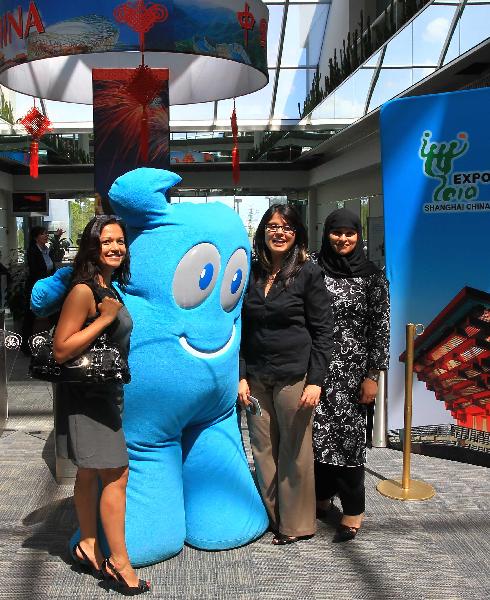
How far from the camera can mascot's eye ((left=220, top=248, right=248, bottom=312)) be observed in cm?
245

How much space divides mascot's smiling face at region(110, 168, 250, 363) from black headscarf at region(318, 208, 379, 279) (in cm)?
52

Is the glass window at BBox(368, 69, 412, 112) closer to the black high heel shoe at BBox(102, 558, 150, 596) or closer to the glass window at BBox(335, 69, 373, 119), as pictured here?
the glass window at BBox(335, 69, 373, 119)

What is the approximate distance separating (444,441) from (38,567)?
8.18 ft

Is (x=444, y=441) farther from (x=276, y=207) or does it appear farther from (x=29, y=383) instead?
(x=29, y=383)

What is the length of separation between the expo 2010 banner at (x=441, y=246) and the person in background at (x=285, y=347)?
1.41 meters

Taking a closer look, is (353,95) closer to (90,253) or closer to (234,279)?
(234,279)

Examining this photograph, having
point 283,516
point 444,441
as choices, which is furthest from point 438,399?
point 283,516

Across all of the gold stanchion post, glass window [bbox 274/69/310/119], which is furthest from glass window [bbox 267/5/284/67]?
the gold stanchion post

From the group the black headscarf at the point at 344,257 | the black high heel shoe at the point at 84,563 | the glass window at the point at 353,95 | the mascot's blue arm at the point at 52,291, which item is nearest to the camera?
the mascot's blue arm at the point at 52,291

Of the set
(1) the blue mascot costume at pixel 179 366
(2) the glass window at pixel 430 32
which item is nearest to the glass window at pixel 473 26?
(2) the glass window at pixel 430 32

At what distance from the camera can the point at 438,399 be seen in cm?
394

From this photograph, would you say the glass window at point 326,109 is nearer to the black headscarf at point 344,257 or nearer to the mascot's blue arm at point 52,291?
the black headscarf at point 344,257

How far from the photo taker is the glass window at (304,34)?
15641 mm

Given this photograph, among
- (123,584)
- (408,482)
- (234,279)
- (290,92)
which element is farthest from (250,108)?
(123,584)
